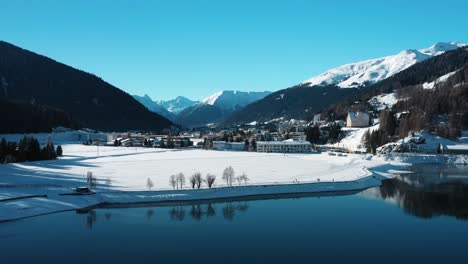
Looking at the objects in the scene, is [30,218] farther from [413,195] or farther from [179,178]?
[413,195]

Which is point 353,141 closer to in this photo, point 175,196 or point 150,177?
point 150,177

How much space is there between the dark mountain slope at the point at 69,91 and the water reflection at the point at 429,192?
129612 millimetres

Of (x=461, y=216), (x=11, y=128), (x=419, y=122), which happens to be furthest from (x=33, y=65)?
(x=461, y=216)

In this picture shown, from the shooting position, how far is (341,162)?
56.0 m

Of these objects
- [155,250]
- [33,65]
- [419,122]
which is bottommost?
[155,250]

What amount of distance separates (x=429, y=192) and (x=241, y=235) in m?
20.9

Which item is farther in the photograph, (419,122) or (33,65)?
(33,65)

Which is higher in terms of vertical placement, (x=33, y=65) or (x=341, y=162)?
(x=33, y=65)

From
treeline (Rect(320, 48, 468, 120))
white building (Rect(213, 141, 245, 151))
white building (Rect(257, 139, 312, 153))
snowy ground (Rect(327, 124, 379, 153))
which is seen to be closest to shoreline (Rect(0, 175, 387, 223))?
white building (Rect(257, 139, 312, 153))

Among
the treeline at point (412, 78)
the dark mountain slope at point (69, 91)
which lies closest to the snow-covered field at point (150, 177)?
the treeline at point (412, 78)

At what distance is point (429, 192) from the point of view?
3691 cm

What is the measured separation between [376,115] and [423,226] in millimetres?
86810

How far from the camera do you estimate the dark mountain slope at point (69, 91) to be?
158875mm

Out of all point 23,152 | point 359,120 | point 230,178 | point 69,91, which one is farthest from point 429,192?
point 69,91
